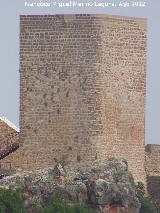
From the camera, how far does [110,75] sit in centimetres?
8712

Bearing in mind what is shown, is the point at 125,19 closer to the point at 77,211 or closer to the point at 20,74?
the point at 20,74

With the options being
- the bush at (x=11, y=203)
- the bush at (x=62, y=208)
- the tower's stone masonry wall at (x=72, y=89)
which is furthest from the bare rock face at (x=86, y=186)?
the tower's stone masonry wall at (x=72, y=89)

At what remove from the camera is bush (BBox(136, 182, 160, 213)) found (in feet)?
287

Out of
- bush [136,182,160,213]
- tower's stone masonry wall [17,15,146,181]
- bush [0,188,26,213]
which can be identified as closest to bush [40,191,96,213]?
bush [0,188,26,213]

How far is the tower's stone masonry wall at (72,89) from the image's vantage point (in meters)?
86.5

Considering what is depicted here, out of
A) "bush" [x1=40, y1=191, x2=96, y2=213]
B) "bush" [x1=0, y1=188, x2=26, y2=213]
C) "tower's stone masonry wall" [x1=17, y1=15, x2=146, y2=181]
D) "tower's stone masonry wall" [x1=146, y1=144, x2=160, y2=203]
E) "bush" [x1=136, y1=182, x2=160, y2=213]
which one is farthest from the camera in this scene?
"tower's stone masonry wall" [x1=146, y1=144, x2=160, y2=203]

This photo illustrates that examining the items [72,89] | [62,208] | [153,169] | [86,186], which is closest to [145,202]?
[153,169]

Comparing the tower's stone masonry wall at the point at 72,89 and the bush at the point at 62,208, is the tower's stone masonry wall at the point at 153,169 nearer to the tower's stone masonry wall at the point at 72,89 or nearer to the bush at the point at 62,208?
the tower's stone masonry wall at the point at 72,89

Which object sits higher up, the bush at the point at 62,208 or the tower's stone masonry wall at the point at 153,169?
the tower's stone masonry wall at the point at 153,169

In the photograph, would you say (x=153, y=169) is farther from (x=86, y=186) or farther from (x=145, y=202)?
(x=86, y=186)

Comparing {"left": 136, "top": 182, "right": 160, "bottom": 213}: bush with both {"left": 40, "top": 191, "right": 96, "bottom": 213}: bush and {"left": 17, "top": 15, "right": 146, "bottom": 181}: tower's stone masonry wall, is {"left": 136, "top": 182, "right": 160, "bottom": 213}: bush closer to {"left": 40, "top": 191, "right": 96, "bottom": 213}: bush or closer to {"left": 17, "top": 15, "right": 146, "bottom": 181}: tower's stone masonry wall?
{"left": 17, "top": 15, "right": 146, "bottom": 181}: tower's stone masonry wall

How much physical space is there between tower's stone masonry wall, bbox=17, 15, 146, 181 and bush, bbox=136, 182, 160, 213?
142 cm

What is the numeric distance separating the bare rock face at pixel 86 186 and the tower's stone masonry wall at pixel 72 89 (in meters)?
2.40

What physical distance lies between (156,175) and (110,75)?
587 cm
